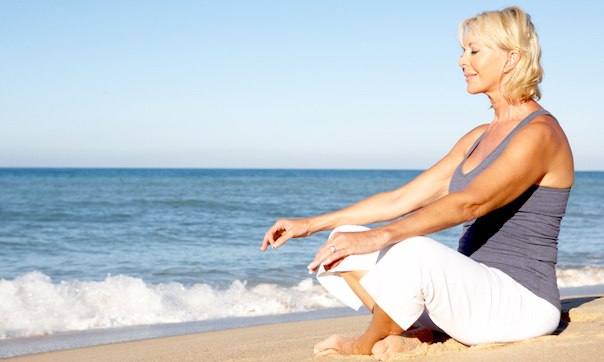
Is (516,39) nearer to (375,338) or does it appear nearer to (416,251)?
(416,251)

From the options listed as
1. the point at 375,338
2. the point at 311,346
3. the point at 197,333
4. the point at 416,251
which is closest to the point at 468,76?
the point at 416,251

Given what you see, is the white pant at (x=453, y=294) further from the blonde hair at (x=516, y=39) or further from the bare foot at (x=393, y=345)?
the blonde hair at (x=516, y=39)

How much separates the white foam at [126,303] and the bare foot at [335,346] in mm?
3046

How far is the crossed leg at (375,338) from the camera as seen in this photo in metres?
2.11

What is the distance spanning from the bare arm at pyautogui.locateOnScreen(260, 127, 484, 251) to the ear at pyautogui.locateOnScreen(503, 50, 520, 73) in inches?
17.8

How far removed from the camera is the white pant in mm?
1846

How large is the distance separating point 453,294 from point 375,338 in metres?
0.45

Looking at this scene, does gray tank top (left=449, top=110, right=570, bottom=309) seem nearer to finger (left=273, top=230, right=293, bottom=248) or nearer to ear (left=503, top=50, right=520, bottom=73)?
ear (left=503, top=50, right=520, bottom=73)

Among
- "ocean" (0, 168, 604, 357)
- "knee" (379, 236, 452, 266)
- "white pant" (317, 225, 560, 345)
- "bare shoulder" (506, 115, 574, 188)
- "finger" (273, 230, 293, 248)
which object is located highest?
"bare shoulder" (506, 115, 574, 188)

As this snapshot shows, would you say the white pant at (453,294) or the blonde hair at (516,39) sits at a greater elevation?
the blonde hair at (516,39)

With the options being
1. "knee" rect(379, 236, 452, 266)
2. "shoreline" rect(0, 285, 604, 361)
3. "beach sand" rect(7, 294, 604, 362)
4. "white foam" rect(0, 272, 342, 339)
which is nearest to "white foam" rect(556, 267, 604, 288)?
"shoreline" rect(0, 285, 604, 361)

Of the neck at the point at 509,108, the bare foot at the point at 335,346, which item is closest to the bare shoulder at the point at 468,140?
the neck at the point at 509,108

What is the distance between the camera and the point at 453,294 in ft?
6.23

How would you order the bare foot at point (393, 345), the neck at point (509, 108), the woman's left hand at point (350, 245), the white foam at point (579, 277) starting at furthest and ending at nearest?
the white foam at point (579, 277), the neck at point (509, 108), the bare foot at point (393, 345), the woman's left hand at point (350, 245)
